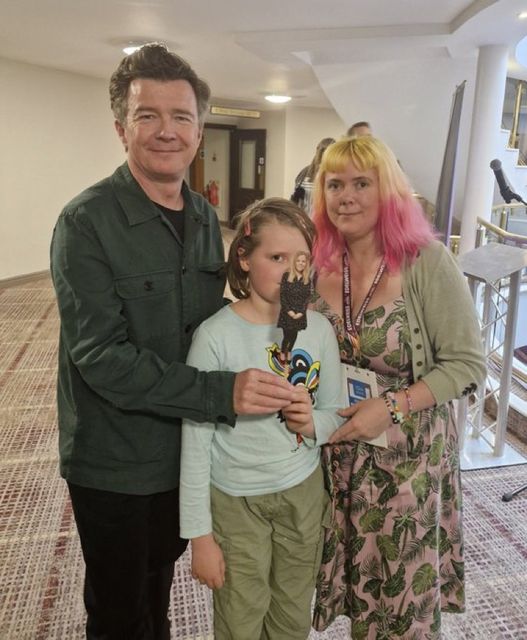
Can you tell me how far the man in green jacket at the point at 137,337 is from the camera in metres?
0.96

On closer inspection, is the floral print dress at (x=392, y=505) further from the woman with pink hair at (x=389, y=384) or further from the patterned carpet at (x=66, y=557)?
the patterned carpet at (x=66, y=557)

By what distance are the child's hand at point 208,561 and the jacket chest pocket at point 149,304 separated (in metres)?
0.42

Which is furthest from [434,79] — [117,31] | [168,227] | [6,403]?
[168,227]

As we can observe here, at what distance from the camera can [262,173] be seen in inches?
427

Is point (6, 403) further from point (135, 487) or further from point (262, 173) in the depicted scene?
point (262, 173)

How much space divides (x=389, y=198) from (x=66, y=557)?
179 cm

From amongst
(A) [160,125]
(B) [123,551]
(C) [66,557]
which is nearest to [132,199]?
(A) [160,125]

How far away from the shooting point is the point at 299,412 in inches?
39.7

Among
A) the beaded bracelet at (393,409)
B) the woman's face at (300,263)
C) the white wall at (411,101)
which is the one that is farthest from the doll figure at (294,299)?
the white wall at (411,101)

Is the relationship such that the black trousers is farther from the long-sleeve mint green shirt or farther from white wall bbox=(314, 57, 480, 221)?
white wall bbox=(314, 57, 480, 221)

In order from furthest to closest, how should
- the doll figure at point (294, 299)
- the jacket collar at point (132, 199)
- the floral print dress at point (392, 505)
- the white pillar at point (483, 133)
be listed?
the white pillar at point (483, 133) < the floral print dress at point (392, 505) < the jacket collar at point (132, 199) < the doll figure at point (294, 299)

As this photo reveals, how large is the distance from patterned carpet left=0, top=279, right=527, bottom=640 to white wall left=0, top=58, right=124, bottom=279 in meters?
3.69

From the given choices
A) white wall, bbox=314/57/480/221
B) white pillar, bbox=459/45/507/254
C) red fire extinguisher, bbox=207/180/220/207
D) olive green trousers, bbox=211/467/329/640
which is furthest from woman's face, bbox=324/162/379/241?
red fire extinguisher, bbox=207/180/220/207

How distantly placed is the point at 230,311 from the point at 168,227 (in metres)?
0.21
